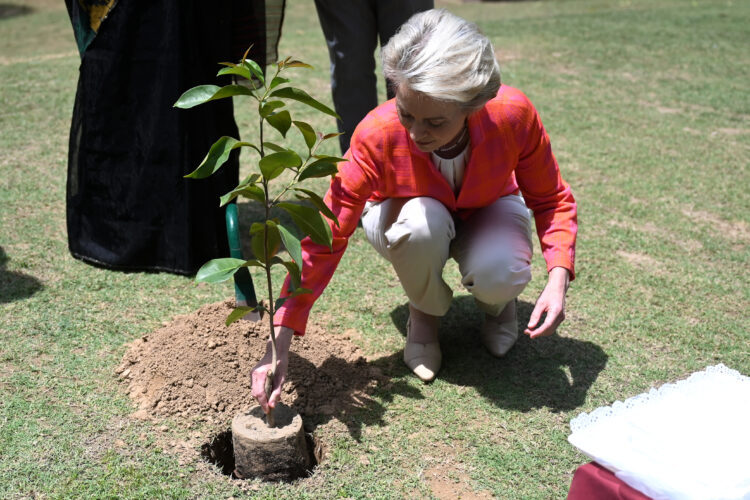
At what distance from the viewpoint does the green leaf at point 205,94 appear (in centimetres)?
180

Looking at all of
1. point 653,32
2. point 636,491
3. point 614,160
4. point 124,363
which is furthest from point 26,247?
point 653,32

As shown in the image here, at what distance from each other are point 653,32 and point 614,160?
3844 millimetres

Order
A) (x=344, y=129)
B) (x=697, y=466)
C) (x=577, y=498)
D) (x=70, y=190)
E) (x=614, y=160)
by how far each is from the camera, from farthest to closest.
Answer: (x=614, y=160) < (x=344, y=129) < (x=70, y=190) < (x=577, y=498) < (x=697, y=466)

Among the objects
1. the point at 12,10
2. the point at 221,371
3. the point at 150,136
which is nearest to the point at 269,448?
the point at 221,371

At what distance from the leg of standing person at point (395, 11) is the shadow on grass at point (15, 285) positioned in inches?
63.9

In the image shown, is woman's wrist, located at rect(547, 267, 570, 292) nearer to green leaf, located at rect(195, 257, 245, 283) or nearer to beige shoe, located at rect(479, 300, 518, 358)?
beige shoe, located at rect(479, 300, 518, 358)

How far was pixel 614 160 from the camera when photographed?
4.45 metres

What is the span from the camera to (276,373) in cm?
208

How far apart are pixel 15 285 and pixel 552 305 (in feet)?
6.89

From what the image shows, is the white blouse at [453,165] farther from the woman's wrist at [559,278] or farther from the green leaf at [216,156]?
the green leaf at [216,156]

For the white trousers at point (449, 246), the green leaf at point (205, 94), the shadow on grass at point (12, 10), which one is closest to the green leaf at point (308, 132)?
the green leaf at point (205, 94)

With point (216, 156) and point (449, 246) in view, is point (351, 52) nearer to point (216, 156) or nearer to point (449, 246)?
point (449, 246)

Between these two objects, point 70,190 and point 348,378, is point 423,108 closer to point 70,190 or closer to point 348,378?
point 348,378

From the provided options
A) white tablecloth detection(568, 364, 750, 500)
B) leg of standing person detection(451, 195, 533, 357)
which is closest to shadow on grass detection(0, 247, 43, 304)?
leg of standing person detection(451, 195, 533, 357)
